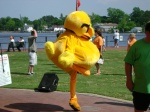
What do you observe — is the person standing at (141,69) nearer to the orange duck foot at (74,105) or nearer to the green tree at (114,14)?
the orange duck foot at (74,105)

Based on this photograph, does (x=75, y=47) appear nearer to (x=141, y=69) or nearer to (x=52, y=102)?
(x=141, y=69)

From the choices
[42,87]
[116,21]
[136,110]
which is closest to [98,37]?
[42,87]

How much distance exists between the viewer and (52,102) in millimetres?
7789

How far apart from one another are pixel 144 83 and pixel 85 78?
22.2ft

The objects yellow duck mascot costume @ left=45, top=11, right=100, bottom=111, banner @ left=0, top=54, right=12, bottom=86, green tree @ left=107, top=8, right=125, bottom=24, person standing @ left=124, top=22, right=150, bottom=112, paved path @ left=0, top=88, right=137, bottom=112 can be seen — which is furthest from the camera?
green tree @ left=107, top=8, right=125, bottom=24

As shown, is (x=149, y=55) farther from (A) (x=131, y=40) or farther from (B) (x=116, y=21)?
(B) (x=116, y=21)

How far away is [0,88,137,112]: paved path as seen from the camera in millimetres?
7094

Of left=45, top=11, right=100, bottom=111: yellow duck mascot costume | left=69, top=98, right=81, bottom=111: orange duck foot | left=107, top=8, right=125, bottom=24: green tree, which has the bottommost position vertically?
left=69, top=98, right=81, bottom=111: orange duck foot

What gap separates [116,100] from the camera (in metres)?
7.97

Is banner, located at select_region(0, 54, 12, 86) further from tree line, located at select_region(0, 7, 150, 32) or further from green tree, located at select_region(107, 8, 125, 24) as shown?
green tree, located at select_region(107, 8, 125, 24)

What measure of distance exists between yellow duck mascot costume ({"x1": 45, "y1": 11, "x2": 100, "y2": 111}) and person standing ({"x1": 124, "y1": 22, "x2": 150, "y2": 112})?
1.44 metres

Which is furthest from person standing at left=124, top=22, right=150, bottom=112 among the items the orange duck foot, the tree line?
the tree line

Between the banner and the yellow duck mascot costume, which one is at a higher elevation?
the yellow duck mascot costume

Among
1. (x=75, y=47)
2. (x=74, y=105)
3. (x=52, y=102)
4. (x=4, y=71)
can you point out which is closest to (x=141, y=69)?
(x=75, y=47)
